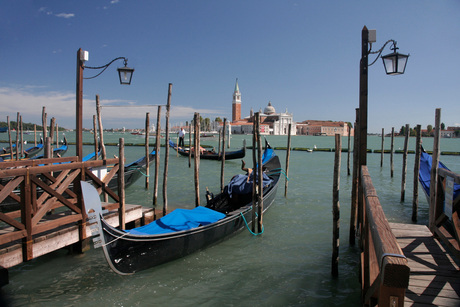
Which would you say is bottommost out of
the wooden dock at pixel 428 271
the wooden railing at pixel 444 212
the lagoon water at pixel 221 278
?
the lagoon water at pixel 221 278

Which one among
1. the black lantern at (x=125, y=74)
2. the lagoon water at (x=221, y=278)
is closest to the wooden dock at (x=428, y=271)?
the lagoon water at (x=221, y=278)

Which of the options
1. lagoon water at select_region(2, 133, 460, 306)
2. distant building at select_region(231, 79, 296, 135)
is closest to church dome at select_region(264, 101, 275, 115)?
distant building at select_region(231, 79, 296, 135)

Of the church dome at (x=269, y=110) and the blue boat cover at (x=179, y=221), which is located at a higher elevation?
the church dome at (x=269, y=110)

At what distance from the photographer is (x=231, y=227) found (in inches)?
163

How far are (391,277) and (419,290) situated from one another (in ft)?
3.68

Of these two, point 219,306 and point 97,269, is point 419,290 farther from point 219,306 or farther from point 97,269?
point 97,269

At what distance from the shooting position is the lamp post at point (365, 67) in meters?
2.99

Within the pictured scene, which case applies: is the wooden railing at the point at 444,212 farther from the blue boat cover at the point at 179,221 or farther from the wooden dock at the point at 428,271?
the blue boat cover at the point at 179,221

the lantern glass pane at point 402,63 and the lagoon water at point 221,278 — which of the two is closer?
the lagoon water at point 221,278

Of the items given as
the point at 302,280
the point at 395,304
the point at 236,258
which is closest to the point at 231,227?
the point at 236,258

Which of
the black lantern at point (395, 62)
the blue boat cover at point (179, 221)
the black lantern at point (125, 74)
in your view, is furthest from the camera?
the black lantern at point (125, 74)

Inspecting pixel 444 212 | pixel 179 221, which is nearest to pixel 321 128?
pixel 179 221

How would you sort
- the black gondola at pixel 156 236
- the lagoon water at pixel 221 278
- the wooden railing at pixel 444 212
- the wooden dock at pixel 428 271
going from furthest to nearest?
the lagoon water at pixel 221 278 → the black gondola at pixel 156 236 → the wooden railing at pixel 444 212 → the wooden dock at pixel 428 271

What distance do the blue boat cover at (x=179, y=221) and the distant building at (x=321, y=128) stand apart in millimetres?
79887
